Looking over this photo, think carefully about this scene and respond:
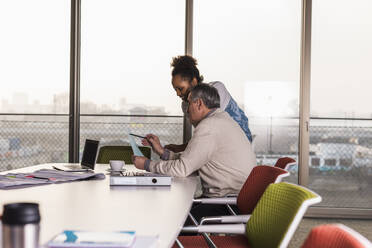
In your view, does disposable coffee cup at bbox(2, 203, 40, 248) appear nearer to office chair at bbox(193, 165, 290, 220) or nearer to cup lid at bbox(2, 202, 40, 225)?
cup lid at bbox(2, 202, 40, 225)

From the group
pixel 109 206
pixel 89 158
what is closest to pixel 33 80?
pixel 89 158

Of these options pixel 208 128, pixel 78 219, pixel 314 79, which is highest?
pixel 314 79

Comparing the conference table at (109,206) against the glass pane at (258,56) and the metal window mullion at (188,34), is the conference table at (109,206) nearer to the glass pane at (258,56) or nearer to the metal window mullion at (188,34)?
the metal window mullion at (188,34)

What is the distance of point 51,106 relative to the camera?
5.75 meters

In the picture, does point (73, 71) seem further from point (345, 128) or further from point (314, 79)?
point (345, 128)

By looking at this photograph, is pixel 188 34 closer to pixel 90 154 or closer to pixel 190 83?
pixel 190 83

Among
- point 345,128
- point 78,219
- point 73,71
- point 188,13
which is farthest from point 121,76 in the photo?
point 78,219

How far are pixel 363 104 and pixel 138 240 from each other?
196 inches

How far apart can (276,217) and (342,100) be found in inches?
165

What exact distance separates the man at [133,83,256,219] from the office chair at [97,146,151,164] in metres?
1.18

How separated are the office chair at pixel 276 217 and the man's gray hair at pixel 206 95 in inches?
48.9

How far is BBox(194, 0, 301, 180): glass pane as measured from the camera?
567cm

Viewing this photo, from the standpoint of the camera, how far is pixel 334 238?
3.71 ft

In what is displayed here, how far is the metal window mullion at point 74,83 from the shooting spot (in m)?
5.70
